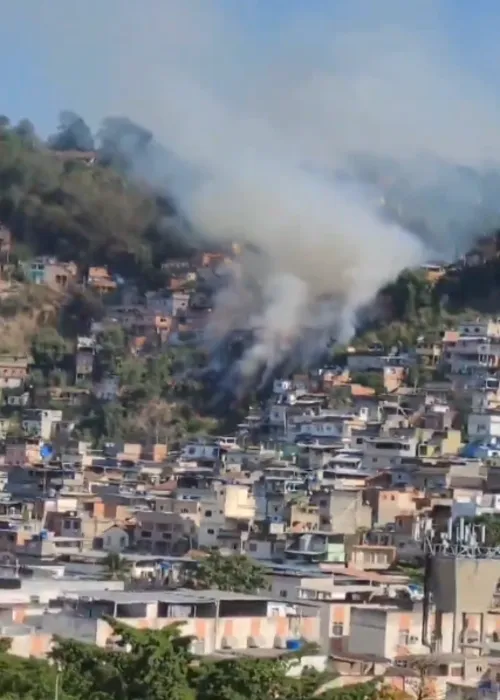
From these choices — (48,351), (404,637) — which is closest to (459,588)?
(404,637)

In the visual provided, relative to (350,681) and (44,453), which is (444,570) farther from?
(44,453)

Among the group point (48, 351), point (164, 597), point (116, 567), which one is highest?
point (48, 351)

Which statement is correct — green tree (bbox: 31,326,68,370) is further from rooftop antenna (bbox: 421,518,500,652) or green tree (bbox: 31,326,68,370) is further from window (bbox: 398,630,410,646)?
window (bbox: 398,630,410,646)

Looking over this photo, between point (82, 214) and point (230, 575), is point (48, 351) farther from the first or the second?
point (230, 575)

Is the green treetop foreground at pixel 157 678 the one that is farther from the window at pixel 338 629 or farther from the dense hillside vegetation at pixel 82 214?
the dense hillside vegetation at pixel 82 214

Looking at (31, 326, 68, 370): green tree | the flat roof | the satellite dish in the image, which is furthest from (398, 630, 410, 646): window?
(31, 326, 68, 370): green tree

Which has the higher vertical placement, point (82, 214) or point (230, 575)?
point (82, 214)
